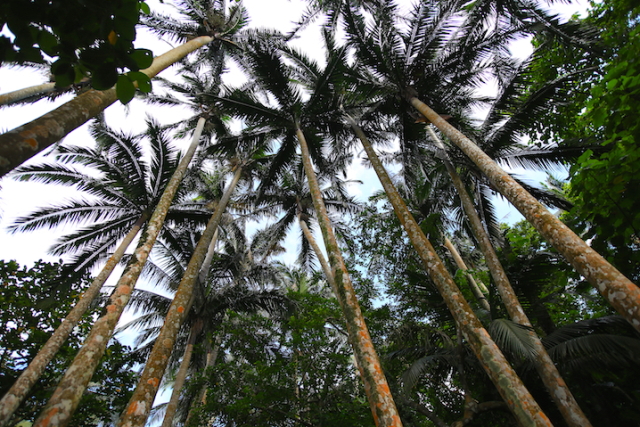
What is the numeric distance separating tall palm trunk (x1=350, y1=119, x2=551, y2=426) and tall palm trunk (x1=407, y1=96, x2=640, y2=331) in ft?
4.99

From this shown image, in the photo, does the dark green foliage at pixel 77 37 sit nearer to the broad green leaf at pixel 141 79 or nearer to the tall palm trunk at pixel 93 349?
the broad green leaf at pixel 141 79

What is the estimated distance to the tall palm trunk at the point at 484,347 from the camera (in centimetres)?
388

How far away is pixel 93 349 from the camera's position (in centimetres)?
472

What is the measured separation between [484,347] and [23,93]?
1049 cm

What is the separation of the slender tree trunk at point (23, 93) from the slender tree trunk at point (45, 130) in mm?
5765

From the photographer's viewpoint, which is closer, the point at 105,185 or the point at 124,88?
the point at 124,88

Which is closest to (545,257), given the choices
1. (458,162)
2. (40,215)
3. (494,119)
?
(458,162)

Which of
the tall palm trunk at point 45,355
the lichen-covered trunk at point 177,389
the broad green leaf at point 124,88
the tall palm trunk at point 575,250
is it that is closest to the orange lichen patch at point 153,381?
the tall palm trunk at point 45,355

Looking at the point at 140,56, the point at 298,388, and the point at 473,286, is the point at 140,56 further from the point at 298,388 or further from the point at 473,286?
the point at 473,286

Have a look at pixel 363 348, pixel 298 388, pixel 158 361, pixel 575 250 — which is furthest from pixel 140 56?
pixel 298 388

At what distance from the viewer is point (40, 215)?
983cm

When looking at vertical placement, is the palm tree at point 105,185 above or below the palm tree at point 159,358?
above

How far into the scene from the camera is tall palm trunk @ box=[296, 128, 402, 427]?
13.1 ft

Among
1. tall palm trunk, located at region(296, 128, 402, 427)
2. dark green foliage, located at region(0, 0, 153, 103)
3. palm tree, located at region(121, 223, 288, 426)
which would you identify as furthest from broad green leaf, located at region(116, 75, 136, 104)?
palm tree, located at region(121, 223, 288, 426)
